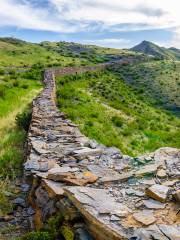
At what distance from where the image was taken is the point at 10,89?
2845 cm

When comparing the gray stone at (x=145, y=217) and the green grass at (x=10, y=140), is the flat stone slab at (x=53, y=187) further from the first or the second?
the gray stone at (x=145, y=217)

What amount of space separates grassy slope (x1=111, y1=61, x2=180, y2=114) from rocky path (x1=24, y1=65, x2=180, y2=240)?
29.9 m

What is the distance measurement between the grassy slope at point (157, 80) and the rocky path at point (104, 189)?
2987 cm

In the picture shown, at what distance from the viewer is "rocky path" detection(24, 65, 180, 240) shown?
18.1 ft

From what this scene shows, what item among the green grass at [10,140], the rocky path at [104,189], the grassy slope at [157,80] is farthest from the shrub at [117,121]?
the grassy slope at [157,80]

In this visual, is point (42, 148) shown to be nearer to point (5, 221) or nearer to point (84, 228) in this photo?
point (5, 221)

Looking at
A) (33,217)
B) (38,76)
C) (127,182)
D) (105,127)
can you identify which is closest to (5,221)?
(33,217)

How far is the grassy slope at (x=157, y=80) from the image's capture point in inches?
1661

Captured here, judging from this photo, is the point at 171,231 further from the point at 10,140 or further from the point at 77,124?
the point at 77,124

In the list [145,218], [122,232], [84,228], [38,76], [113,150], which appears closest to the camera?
[122,232]

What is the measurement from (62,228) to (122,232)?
134cm

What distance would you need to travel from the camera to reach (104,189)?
6805 mm

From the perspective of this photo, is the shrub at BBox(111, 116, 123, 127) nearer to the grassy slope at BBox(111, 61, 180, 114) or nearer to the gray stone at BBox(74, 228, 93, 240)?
the gray stone at BBox(74, 228, 93, 240)

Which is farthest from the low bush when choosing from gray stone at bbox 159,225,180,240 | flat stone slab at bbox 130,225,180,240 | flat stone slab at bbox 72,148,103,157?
flat stone slab at bbox 72,148,103,157
